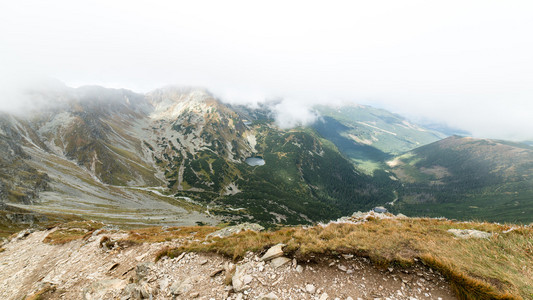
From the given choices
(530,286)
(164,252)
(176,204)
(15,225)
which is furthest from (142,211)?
(530,286)

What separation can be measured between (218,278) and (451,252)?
43.9 feet

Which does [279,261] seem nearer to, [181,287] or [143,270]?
[181,287]

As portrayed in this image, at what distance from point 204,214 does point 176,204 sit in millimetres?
30912

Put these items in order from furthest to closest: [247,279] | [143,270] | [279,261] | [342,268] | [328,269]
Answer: [143,270]
[279,261]
[247,279]
[328,269]
[342,268]

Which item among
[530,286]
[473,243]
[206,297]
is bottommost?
[206,297]

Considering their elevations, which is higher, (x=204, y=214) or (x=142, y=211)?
(x=142, y=211)

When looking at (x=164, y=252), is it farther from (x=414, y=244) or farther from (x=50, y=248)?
(x=50, y=248)

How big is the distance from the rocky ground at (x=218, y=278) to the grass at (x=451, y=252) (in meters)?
0.51

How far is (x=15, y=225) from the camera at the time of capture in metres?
77.4

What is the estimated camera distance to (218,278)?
11766 mm

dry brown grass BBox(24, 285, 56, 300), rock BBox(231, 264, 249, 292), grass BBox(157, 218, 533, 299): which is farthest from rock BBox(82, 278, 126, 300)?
rock BBox(231, 264, 249, 292)

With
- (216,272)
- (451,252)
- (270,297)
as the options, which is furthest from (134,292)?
(451,252)

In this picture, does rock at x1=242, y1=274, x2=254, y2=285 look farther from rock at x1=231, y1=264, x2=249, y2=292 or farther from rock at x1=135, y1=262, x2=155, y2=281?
rock at x1=135, y1=262, x2=155, y2=281

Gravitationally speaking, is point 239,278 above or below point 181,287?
above
